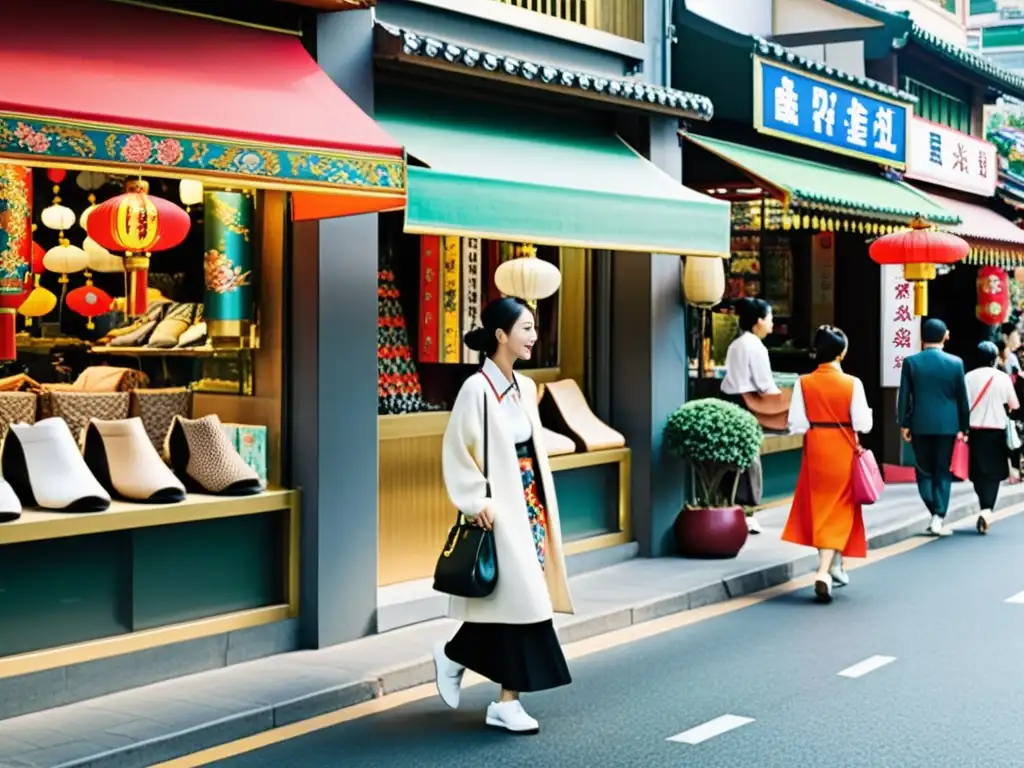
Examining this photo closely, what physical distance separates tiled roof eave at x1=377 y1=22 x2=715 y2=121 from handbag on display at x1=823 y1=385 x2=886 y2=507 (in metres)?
2.74

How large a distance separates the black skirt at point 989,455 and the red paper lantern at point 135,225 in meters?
9.37

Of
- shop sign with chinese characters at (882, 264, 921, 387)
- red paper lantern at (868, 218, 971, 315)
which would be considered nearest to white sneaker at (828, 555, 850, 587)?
red paper lantern at (868, 218, 971, 315)

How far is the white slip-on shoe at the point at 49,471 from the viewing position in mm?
7805

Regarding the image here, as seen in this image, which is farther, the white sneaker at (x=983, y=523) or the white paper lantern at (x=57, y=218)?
the white sneaker at (x=983, y=523)

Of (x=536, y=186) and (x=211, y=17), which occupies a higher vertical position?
(x=211, y=17)

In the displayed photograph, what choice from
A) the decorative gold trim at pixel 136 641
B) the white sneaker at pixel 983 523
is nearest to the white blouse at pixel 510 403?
the decorative gold trim at pixel 136 641

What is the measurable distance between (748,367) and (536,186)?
526 cm

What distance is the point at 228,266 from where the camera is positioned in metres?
9.00

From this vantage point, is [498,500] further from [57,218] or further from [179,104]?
[57,218]

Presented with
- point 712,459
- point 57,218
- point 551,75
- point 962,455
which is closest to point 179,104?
point 551,75

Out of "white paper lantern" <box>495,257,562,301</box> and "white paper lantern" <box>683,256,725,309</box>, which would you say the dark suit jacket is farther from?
"white paper lantern" <box>495,257,562,301</box>

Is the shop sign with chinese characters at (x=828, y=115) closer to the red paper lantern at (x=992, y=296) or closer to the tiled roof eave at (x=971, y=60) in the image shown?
the tiled roof eave at (x=971, y=60)

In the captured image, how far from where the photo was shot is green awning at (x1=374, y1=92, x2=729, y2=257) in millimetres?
8930

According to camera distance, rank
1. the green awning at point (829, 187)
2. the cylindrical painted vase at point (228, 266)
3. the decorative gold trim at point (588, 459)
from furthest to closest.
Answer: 1. the green awning at point (829, 187)
2. the decorative gold trim at point (588, 459)
3. the cylindrical painted vase at point (228, 266)
